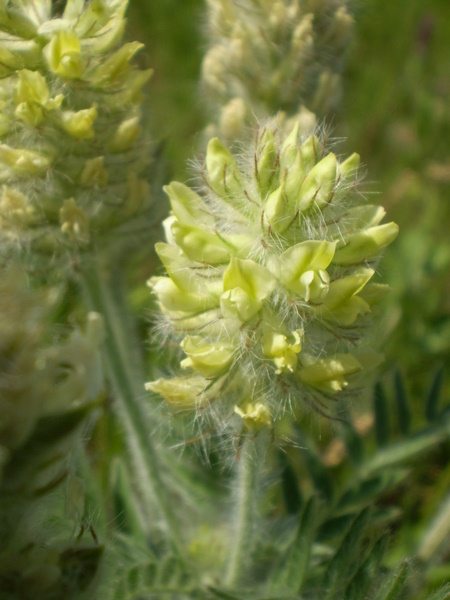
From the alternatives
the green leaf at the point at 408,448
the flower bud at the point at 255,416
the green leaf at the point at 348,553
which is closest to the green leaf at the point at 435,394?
the green leaf at the point at 408,448

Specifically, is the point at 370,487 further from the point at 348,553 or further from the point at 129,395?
the point at 129,395

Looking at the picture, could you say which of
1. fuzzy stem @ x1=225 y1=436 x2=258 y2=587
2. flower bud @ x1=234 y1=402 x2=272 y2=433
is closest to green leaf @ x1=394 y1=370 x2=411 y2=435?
fuzzy stem @ x1=225 y1=436 x2=258 y2=587

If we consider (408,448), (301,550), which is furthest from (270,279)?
(408,448)

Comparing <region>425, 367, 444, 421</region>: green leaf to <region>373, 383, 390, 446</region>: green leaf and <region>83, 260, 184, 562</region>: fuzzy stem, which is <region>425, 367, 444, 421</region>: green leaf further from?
<region>83, 260, 184, 562</region>: fuzzy stem

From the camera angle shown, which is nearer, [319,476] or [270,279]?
[270,279]

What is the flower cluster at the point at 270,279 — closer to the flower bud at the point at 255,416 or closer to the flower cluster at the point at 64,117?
the flower bud at the point at 255,416
